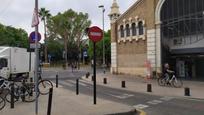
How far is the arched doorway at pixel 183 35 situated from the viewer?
35.2 meters

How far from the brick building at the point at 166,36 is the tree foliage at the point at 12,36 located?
42.0 meters

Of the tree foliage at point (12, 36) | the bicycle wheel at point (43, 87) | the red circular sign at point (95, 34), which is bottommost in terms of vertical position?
the bicycle wheel at point (43, 87)

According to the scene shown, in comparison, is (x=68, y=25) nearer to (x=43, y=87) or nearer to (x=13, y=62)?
(x=13, y=62)

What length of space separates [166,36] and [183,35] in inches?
90.6

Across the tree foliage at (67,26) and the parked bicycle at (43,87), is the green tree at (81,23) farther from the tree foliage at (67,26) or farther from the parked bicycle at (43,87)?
the parked bicycle at (43,87)

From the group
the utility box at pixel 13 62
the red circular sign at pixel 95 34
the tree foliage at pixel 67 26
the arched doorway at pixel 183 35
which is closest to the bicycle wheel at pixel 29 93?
the red circular sign at pixel 95 34

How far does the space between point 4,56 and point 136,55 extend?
631 inches

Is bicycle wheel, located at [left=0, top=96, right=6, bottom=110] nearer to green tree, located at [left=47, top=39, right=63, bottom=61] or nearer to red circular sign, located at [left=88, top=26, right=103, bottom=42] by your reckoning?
red circular sign, located at [left=88, top=26, right=103, bottom=42]

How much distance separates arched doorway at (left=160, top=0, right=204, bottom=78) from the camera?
116 ft

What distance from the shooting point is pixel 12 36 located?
89938mm

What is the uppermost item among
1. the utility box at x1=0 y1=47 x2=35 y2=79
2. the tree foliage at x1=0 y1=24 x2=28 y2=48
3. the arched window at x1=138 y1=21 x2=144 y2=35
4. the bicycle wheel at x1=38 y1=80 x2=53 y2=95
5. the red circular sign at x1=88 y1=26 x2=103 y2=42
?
the tree foliage at x1=0 y1=24 x2=28 y2=48

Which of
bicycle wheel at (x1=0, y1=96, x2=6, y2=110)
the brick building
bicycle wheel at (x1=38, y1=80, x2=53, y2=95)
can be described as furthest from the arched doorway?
bicycle wheel at (x1=0, y1=96, x2=6, y2=110)

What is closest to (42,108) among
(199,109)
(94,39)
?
(94,39)

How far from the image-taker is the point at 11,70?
30297 mm
